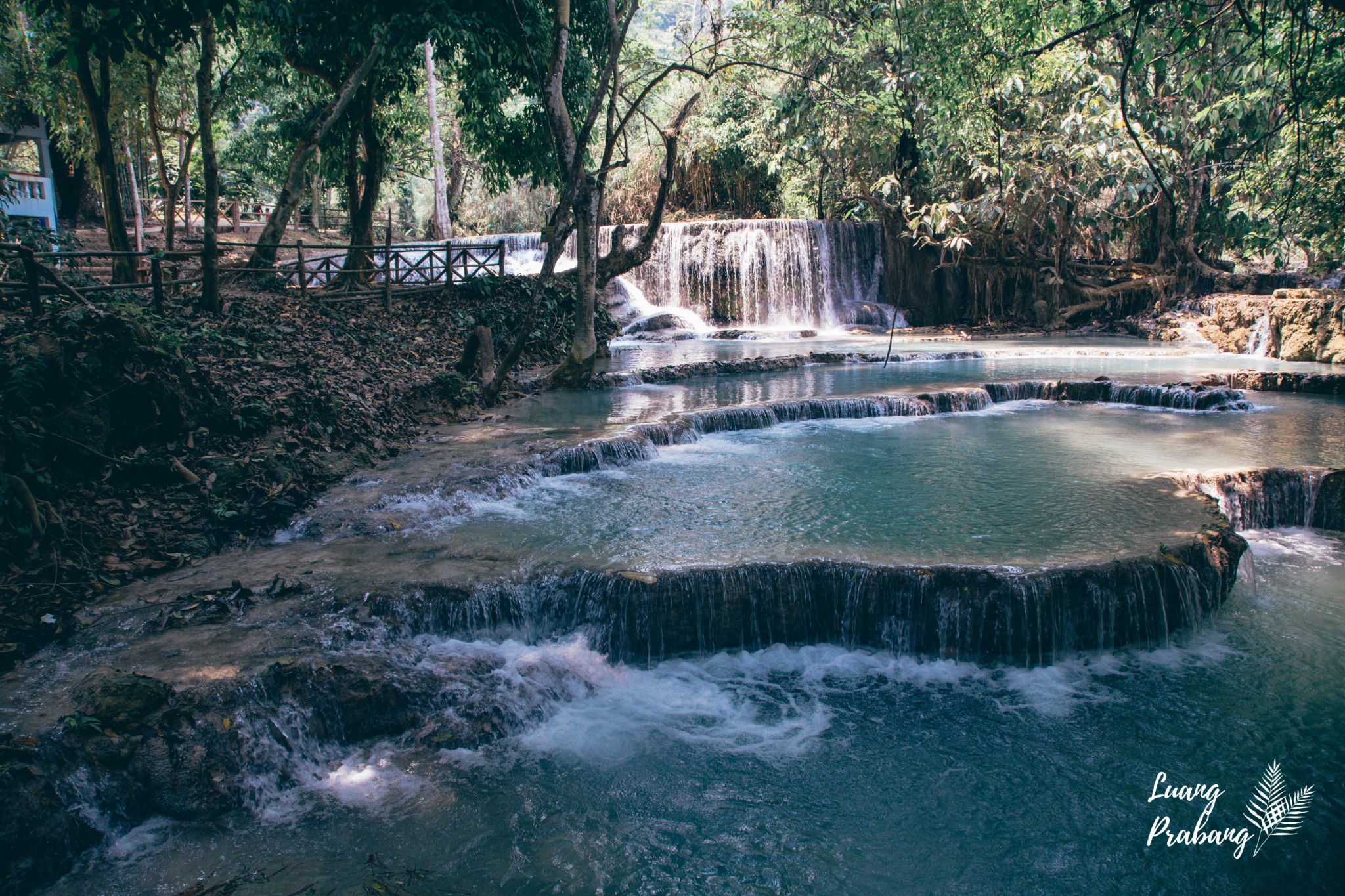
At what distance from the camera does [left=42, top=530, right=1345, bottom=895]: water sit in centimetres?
378

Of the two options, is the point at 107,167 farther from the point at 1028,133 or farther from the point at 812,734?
the point at 1028,133

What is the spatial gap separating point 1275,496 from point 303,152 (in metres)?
14.0

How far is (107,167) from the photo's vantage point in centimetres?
1227

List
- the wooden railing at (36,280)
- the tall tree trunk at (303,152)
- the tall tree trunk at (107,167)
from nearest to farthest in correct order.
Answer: the wooden railing at (36,280) → the tall tree trunk at (107,167) → the tall tree trunk at (303,152)

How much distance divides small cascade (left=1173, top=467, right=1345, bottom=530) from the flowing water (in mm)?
63

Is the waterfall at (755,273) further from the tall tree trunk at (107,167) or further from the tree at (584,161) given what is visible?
the tall tree trunk at (107,167)

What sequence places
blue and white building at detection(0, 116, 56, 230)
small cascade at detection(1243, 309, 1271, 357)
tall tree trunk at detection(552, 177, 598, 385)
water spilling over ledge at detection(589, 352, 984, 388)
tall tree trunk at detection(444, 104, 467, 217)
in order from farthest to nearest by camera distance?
tall tree trunk at detection(444, 104, 467, 217) < blue and white building at detection(0, 116, 56, 230) < small cascade at detection(1243, 309, 1271, 357) < water spilling over ledge at detection(589, 352, 984, 388) < tall tree trunk at detection(552, 177, 598, 385)

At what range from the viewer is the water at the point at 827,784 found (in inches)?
149

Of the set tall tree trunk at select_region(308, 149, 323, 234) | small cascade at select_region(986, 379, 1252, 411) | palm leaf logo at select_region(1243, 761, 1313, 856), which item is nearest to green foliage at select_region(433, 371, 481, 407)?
small cascade at select_region(986, 379, 1252, 411)

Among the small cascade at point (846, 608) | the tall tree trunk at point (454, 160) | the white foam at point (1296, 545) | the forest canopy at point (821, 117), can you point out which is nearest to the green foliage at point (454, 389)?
the forest canopy at point (821, 117)

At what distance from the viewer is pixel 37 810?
368cm

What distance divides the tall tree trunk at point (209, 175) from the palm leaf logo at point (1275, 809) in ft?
37.1

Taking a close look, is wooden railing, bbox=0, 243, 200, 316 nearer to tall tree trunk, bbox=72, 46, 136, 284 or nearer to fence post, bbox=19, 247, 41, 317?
fence post, bbox=19, 247, 41, 317

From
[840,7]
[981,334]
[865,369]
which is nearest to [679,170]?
[840,7]
